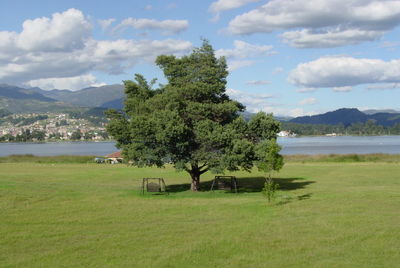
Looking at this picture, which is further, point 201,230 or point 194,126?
point 194,126

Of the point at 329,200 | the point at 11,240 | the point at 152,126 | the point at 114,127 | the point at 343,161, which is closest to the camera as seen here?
the point at 11,240

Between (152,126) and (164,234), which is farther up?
(152,126)

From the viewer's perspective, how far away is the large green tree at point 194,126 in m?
31.8

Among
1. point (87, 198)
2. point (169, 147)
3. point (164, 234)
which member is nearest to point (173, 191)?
point (169, 147)

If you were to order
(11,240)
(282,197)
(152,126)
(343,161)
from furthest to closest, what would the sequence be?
(343,161) → (152,126) → (282,197) → (11,240)

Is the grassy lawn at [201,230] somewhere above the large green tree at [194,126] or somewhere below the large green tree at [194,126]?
below

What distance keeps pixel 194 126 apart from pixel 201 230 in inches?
616

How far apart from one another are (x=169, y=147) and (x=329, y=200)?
1187cm

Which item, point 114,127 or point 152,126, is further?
point 114,127

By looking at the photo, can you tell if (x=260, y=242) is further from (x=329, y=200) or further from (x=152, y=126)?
(x=152, y=126)

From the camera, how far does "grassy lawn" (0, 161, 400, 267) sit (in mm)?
13844

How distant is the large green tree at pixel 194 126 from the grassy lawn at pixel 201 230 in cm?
307

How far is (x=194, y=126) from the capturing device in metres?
33.4

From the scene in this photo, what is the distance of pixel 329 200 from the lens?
91.6 ft
